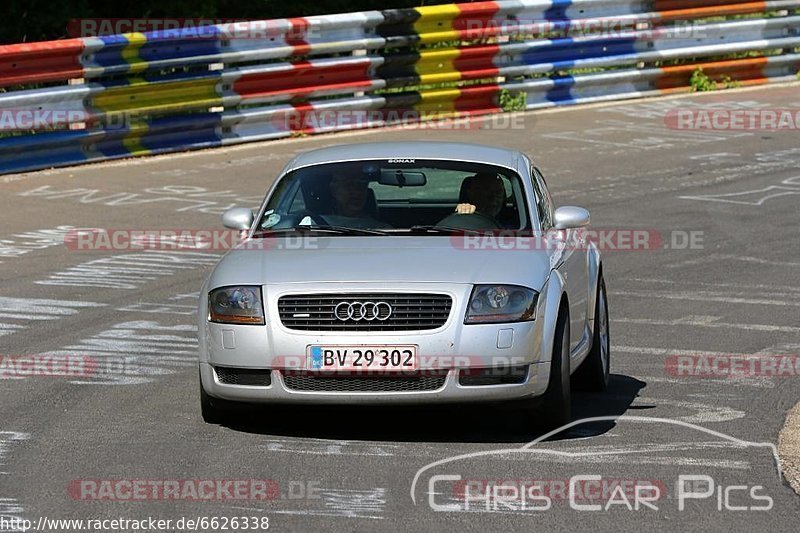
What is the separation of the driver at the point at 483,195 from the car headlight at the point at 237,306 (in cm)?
157

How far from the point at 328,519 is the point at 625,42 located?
18.5m

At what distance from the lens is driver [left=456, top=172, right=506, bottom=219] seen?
9.15 meters

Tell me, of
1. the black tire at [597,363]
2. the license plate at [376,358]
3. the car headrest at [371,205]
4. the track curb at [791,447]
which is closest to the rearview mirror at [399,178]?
the car headrest at [371,205]

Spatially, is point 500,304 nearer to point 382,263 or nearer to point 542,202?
point 382,263

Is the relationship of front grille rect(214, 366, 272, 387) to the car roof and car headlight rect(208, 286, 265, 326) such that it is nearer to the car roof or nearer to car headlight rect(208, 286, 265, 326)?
car headlight rect(208, 286, 265, 326)

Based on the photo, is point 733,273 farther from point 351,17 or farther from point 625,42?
point 625,42

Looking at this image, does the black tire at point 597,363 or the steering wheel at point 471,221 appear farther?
the black tire at point 597,363

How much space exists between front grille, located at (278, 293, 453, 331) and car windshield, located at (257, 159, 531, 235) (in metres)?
1.07

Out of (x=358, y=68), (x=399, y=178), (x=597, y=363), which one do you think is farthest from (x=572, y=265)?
(x=358, y=68)

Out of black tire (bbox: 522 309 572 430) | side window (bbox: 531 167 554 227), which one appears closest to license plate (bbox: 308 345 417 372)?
black tire (bbox: 522 309 572 430)

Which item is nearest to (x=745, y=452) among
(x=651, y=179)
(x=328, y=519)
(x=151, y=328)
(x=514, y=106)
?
(x=328, y=519)

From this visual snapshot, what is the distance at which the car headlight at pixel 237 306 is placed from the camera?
795 centimetres

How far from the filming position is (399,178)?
9.25m

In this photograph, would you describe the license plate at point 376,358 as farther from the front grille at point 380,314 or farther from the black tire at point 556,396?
the black tire at point 556,396
